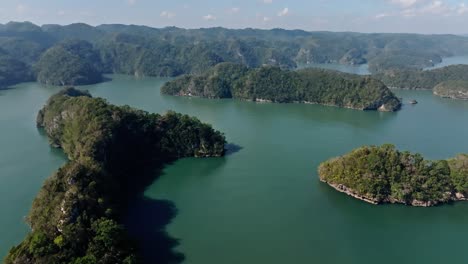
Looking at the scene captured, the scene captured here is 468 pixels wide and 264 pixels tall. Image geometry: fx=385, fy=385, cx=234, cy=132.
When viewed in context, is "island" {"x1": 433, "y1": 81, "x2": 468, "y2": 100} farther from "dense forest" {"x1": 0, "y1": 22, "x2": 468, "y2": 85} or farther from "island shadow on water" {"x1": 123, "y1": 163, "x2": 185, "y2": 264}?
"island shadow on water" {"x1": 123, "y1": 163, "x2": 185, "y2": 264}

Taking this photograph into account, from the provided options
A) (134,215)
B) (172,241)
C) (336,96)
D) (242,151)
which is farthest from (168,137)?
(336,96)

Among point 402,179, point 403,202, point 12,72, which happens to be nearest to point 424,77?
point 402,179

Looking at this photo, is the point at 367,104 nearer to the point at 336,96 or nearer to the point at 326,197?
the point at 336,96

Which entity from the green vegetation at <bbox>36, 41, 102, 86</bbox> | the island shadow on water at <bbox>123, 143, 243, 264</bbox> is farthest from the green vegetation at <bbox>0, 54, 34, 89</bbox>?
the island shadow on water at <bbox>123, 143, 243, 264</bbox>

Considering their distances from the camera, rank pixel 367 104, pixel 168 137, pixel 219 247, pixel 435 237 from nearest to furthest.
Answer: pixel 219 247, pixel 435 237, pixel 168 137, pixel 367 104

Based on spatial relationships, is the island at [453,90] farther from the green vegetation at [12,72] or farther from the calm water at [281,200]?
the green vegetation at [12,72]
